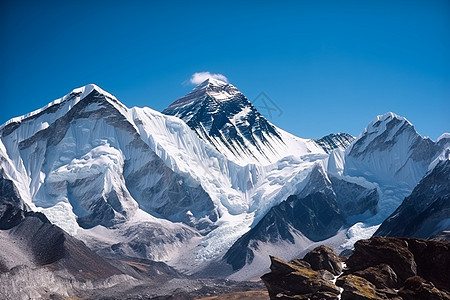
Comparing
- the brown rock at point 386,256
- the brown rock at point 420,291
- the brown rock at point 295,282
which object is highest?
the brown rock at point 386,256

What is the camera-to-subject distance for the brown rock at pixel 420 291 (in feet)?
243

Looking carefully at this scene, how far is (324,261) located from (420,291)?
19849 mm

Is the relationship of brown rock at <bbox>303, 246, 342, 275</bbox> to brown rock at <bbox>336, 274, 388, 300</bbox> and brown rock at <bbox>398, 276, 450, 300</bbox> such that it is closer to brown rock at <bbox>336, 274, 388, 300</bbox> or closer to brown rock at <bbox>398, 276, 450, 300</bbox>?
brown rock at <bbox>336, 274, 388, 300</bbox>

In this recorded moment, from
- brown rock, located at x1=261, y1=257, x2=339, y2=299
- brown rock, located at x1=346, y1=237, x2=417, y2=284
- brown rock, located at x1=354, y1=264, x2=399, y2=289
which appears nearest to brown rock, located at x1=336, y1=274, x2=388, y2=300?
brown rock, located at x1=354, y1=264, x2=399, y2=289

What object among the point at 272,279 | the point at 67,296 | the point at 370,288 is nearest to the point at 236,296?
the point at 67,296

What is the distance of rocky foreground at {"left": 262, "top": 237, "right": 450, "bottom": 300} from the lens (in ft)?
249

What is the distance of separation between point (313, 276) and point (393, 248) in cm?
A: 1376

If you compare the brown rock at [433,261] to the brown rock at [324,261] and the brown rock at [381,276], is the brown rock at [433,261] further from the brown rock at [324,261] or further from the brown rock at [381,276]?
the brown rock at [324,261]

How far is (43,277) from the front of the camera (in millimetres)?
190625

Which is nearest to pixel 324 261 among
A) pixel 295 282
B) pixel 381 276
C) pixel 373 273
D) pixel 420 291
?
pixel 295 282

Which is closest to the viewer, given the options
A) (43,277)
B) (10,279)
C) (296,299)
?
(296,299)

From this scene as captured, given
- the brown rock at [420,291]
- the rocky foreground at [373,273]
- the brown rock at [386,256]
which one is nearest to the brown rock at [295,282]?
the rocky foreground at [373,273]

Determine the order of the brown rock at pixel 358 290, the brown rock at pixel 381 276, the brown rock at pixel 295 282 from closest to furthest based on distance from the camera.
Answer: the brown rock at pixel 358 290 → the brown rock at pixel 381 276 → the brown rock at pixel 295 282

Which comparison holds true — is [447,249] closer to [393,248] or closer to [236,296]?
[393,248]
